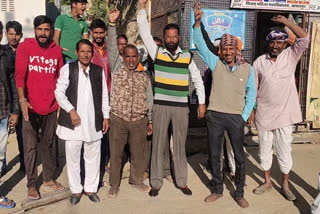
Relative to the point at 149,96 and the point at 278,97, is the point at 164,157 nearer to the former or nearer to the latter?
the point at 149,96

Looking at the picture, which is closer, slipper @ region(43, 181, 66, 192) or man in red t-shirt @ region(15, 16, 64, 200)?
man in red t-shirt @ region(15, 16, 64, 200)

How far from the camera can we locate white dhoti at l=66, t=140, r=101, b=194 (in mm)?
3846

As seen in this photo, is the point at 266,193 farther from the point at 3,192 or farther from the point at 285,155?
the point at 3,192

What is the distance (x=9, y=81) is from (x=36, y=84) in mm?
320

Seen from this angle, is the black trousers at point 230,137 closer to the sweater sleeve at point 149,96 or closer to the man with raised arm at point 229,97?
the man with raised arm at point 229,97

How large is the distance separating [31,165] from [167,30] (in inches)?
84.6

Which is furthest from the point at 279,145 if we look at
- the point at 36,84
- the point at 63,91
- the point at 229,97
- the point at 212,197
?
the point at 36,84

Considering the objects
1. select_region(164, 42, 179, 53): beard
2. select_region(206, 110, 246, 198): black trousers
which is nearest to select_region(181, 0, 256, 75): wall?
select_region(164, 42, 179, 53): beard

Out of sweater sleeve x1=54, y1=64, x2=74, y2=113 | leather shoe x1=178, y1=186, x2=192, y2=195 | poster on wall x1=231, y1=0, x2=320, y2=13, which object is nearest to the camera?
sweater sleeve x1=54, y1=64, x2=74, y2=113

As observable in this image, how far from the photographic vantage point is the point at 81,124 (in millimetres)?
3779

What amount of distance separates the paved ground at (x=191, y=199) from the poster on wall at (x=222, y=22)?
7.28 feet

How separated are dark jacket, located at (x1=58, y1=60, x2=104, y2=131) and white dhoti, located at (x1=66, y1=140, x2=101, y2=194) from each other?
0.68ft

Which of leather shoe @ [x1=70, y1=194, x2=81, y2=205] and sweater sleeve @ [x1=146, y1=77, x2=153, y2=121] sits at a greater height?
sweater sleeve @ [x1=146, y1=77, x2=153, y2=121]

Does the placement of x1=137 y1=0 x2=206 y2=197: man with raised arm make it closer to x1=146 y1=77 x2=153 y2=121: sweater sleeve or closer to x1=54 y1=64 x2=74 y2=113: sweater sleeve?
x1=146 y1=77 x2=153 y2=121: sweater sleeve
